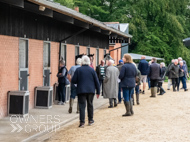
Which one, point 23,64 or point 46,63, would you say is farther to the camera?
point 46,63

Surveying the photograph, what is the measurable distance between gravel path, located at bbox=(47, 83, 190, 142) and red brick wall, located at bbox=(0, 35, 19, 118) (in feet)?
7.83

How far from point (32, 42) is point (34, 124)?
4709mm

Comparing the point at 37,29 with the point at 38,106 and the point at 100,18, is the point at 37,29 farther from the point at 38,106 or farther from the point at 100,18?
the point at 100,18

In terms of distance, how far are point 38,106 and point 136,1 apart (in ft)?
131

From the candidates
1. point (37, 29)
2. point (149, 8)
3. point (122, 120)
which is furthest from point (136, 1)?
point (122, 120)

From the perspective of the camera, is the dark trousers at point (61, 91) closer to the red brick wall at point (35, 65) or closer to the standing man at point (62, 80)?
the standing man at point (62, 80)

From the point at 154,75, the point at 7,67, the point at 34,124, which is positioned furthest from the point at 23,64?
the point at 154,75

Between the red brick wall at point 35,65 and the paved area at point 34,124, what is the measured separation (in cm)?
108

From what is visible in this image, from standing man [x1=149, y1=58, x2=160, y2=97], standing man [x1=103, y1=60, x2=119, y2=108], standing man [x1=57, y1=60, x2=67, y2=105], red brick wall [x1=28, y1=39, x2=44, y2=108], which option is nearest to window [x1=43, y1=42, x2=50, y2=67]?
red brick wall [x1=28, y1=39, x2=44, y2=108]

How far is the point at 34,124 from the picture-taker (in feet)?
36.7

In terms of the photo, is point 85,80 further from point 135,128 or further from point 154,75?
point 154,75

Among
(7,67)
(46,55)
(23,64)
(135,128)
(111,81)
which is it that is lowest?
(135,128)

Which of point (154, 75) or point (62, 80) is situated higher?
point (154, 75)

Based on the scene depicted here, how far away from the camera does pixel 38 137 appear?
9508 mm
